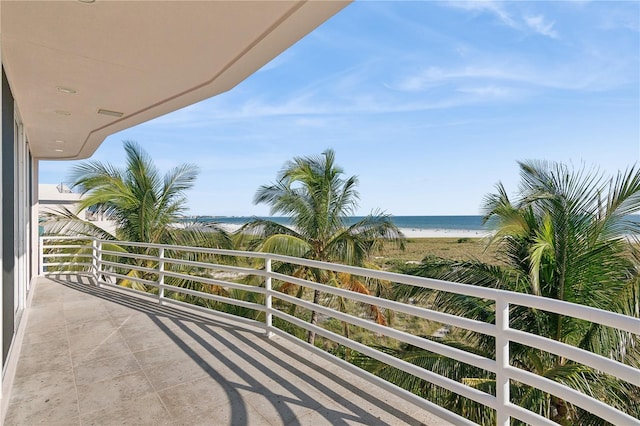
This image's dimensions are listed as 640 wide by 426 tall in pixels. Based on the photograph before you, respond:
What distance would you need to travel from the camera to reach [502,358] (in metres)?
1.84

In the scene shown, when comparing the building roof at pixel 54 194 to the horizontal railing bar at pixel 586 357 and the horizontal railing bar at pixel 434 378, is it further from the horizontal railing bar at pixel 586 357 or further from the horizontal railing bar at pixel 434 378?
the horizontal railing bar at pixel 586 357

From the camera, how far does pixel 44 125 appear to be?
15.7ft

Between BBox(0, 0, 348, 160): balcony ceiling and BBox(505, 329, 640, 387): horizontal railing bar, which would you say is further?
BBox(0, 0, 348, 160): balcony ceiling

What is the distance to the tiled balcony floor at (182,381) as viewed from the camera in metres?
2.30

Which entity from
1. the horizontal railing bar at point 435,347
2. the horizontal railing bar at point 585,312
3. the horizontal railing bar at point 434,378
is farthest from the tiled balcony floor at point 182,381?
the horizontal railing bar at point 585,312

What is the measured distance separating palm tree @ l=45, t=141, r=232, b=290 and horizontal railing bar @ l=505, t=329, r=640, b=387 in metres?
7.34

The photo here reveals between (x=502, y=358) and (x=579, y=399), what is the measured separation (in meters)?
0.37

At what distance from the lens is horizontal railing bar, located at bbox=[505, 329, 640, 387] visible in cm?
133

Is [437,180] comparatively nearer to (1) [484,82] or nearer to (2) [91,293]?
(1) [484,82]

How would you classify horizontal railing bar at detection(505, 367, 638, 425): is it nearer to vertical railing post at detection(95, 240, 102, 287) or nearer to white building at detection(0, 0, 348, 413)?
white building at detection(0, 0, 348, 413)

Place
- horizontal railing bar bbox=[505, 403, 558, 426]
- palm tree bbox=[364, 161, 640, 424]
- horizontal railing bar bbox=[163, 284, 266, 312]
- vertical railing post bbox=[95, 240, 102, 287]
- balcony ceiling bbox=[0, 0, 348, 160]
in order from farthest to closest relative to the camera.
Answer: vertical railing post bbox=[95, 240, 102, 287] → horizontal railing bar bbox=[163, 284, 266, 312] → palm tree bbox=[364, 161, 640, 424] → balcony ceiling bbox=[0, 0, 348, 160] → horizontal railing bar bbox=[505, 403, 558, 426]

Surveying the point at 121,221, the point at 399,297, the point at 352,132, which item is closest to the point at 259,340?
the point at 399,297

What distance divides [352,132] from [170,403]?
105ft

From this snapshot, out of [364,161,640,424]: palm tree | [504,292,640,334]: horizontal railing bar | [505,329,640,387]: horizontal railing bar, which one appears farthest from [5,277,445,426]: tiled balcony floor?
[364,161,640,424]: palm tree
